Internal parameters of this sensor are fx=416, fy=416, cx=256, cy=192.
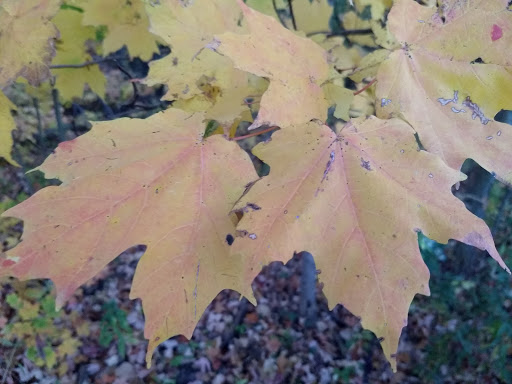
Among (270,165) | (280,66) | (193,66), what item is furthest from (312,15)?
(270,165)

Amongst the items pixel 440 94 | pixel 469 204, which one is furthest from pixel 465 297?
pixel 440 94

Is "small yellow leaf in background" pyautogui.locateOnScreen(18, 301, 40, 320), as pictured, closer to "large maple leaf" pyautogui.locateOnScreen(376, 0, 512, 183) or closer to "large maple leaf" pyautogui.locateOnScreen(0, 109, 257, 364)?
"large maple leaf" pyautogui.locateOnScreen(0, 109, 257, 364)

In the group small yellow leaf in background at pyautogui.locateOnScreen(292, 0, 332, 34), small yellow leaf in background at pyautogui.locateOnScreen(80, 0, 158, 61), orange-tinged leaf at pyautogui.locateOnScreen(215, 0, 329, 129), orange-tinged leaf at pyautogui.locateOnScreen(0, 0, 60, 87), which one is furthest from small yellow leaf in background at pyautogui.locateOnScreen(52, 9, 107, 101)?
orange-tinged leaf at pyautogui.locateOnScreen(215, 0, 329, 129)

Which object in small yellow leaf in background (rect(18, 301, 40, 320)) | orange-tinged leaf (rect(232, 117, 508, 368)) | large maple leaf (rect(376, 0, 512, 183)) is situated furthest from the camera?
small yellow leaf in background (rect(18, 301, 40, 320))

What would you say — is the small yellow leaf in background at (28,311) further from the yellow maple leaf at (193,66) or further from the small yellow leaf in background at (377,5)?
the small yellow leaf in background at (377,5)

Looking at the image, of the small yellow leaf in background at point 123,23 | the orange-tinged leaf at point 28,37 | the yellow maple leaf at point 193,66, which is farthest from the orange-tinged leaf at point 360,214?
the small yellow leaf in background at point 123,23

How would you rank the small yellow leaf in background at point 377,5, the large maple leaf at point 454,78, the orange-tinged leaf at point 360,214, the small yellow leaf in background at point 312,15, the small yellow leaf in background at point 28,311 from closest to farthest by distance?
the orange-tinged leaf at point 360,214 < the large maple leaf at point 454,78 < the small yellow leaf in background at point 377,5 < the small yellow leaf in background at point 312,15 < the small yellow leaf in background at point 28,311

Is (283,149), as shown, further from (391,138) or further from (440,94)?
(440,94)

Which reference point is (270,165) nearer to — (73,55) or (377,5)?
(377,5)
